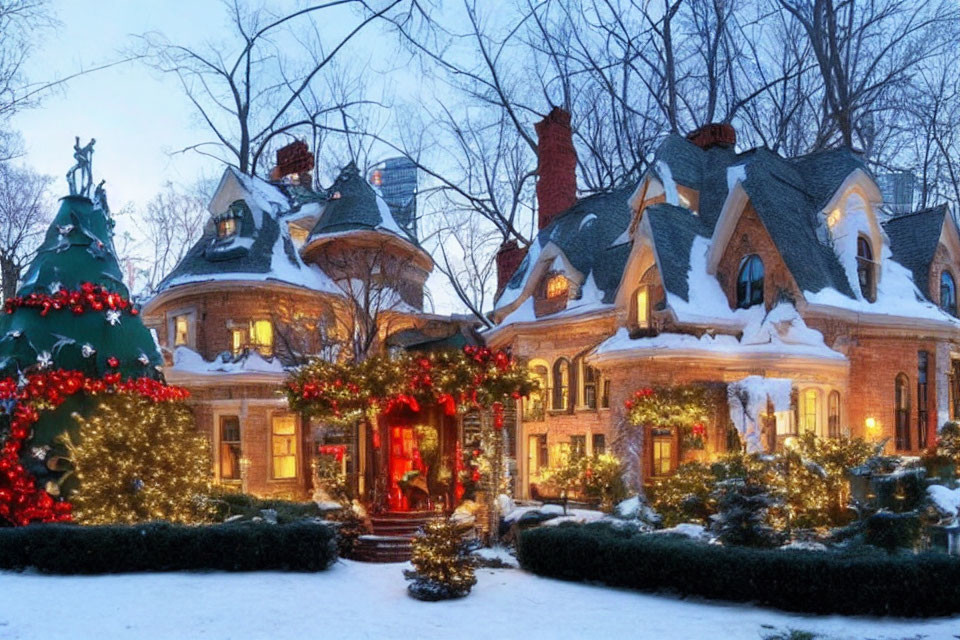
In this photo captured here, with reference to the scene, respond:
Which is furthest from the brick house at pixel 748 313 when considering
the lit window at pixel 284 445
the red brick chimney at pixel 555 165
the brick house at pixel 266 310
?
the lit window at pixel 284 445

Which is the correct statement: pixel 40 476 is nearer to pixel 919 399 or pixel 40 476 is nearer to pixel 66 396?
pixel 66 396

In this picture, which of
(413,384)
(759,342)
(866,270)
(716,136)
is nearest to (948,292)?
(866,270)

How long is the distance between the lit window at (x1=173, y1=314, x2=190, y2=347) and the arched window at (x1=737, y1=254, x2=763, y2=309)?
17.4m

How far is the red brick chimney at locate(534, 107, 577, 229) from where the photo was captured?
28797 mm

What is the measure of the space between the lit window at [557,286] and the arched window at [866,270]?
8.06 m

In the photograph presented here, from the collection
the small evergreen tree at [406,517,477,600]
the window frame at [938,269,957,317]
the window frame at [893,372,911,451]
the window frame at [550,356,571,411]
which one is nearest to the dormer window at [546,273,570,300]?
the window frame at [550,356,571,411]

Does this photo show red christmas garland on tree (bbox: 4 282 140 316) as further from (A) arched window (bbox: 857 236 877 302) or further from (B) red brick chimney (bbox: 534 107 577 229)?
(A) arched window (bbox: 857 236 877 302)

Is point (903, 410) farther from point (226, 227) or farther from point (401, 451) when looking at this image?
point (226, 227)

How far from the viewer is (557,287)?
83.4 ft

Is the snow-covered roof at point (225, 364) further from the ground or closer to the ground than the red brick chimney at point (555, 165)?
closer to the ground

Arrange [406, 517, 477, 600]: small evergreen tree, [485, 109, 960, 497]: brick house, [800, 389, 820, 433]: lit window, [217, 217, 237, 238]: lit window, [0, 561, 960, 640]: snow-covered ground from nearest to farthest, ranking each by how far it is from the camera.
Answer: [0, 561, 960, 640]: snow-covered ground → [406, 517, 477, 600]: small evergreen tree → [485, 109, 960, 497]: brick house → [800, 389, 820, 433]: lit window → [217, 217, 237, 238]: lit window

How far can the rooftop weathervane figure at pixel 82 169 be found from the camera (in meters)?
17.1

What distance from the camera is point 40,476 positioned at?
14.8m

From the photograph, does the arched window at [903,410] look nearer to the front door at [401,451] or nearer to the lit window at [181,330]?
the front door at [401,451]
